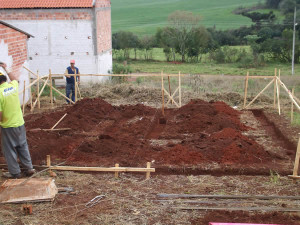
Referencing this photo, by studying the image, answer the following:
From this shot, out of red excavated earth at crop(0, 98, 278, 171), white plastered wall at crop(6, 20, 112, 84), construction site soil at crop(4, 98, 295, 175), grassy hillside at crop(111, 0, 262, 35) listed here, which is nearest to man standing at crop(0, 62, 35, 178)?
construction site soil at crop(4, 98, 295, 175)

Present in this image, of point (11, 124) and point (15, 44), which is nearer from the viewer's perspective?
point (11, 124)

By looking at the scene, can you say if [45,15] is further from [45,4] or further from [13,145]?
[13,145]

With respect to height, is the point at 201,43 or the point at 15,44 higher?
the point at 15,44

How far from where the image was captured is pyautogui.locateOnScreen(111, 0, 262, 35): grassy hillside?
190 ft

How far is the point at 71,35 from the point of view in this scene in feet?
66.8

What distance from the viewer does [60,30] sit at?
20375mm

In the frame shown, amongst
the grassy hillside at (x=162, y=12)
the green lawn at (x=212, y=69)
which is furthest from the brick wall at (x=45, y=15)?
the grassy hillside at (x=162, y=12)

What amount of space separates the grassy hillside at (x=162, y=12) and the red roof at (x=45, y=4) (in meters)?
34.2

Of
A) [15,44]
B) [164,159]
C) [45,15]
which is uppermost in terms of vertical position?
[45,15]

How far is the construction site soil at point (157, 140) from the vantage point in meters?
9.27

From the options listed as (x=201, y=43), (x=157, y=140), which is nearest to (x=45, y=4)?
(x=157, y=140)

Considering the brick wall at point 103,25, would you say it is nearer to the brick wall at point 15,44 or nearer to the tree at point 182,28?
the brick wall at point 15,44

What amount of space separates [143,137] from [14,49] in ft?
20.3

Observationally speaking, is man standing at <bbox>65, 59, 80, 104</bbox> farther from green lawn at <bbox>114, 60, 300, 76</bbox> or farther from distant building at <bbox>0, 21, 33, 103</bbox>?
green lawn at <bbox>114, 60, 300, 76</bbox>
